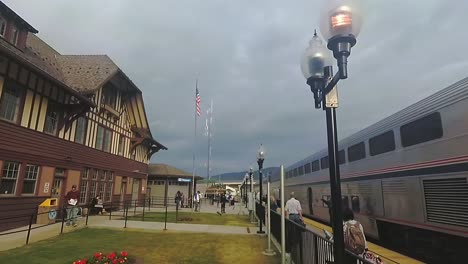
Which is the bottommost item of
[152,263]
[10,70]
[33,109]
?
[152,263]

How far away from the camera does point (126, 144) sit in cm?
2583

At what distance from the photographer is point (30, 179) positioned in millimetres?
14367

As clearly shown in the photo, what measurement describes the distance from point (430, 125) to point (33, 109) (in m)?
15.0

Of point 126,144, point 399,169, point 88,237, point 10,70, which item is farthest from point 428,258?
point 126,144

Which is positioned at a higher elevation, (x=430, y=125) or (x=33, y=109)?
(x=33, y=109)

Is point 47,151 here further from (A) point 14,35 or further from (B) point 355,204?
(B) point 355,204

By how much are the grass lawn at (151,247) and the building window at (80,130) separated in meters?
7.10

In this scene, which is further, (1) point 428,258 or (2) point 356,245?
(1) point 428,258

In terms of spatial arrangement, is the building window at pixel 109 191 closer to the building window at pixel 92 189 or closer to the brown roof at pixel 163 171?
the building window at pixel 92 189

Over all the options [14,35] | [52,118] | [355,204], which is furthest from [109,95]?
[355,204]

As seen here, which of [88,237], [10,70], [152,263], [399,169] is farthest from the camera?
[10,70]

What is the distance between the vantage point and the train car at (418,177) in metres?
6.56

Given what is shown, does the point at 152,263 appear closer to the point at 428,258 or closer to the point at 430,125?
the point at 428,258

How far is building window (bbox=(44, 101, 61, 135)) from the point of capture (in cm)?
1546
